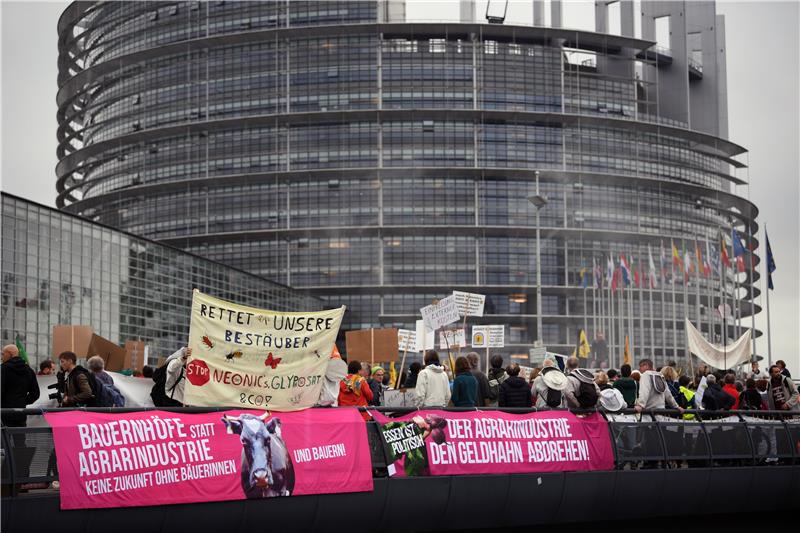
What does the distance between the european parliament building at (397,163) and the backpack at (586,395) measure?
82.4 metres

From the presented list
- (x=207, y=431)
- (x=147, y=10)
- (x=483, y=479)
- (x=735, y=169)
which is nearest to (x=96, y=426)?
(x=207, y=431)

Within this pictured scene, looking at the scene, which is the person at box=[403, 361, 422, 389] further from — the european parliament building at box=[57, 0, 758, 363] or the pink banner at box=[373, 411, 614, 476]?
the european parliament building at box=[57, 0, 758, 363]

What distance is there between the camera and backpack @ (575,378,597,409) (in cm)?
1581

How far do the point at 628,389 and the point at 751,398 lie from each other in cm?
299

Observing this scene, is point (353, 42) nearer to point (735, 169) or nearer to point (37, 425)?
point (735, 169)

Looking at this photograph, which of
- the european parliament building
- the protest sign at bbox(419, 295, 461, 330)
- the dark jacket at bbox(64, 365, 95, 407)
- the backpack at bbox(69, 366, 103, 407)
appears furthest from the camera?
the european parliament building

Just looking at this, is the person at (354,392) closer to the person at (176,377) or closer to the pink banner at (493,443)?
the pink banner at (493,443)

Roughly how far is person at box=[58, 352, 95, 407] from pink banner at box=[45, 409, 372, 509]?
125 cm

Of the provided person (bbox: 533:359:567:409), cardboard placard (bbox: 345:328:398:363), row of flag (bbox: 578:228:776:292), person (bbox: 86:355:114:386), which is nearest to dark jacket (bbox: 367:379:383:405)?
person (bbox: 533:359:567:409)

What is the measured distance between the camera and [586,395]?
15836mm

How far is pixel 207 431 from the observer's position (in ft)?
40.8

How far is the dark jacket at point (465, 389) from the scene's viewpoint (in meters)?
15.6

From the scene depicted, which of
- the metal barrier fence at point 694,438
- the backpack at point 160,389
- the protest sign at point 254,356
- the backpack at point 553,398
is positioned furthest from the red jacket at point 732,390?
the backpack at point 160,389

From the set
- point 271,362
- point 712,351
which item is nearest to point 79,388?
point 271,362
